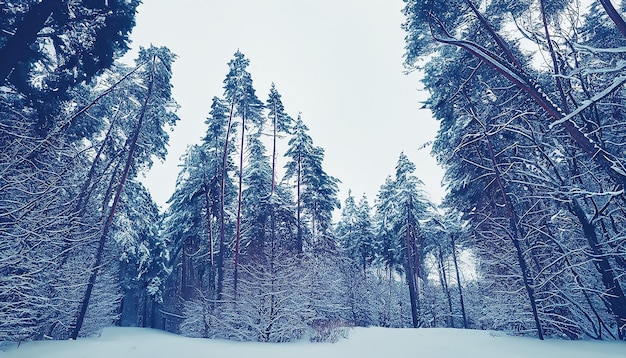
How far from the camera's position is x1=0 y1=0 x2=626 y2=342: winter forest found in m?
5.85

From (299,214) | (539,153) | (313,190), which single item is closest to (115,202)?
(299,214)

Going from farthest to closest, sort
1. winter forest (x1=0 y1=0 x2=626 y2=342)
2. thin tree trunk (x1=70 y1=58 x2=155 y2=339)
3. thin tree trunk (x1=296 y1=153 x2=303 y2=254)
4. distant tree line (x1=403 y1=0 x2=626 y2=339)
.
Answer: thin tree trunk (x1=296 y1=153 x2=303 y2=254), thin tree trunk (x1=70 y1=58 x2=155 y2=339), winter forest (x1=0 y1=0 x2=626 y2=342), distant tree line (x1=403 y1=0 x2=626 y2=339)

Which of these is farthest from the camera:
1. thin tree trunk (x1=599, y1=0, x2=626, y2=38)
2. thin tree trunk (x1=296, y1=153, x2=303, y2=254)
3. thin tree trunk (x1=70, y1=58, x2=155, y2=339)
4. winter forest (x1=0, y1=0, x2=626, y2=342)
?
thin tree trunk (x1=296, y1=153, x2=303, y2=254)

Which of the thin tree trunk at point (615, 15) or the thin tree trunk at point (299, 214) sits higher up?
the thin tree trunk at point (299, 214)

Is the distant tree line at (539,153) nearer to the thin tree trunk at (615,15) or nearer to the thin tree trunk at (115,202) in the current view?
the thin tree trunk at (615,15)

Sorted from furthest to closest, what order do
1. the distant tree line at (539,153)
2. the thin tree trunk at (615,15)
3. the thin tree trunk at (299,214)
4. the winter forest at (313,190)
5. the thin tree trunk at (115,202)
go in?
the thin tree trunk at (299,214) → the thin tree trunk at (115,202) → the winter forest at (313,190) → the distant tree line at (539,153) → the thin tree trunk at (615,15)

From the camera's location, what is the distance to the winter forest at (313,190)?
5852mm

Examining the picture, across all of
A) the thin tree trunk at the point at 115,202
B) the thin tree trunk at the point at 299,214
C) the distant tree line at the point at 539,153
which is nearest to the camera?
the distant tree line at the point at 539,153

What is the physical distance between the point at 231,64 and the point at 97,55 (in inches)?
526

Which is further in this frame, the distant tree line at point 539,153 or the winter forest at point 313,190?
the winter forest at point 313,190

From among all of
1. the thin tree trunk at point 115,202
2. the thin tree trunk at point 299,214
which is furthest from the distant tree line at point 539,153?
the thin tree trunk at point 115,202

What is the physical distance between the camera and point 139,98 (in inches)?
676

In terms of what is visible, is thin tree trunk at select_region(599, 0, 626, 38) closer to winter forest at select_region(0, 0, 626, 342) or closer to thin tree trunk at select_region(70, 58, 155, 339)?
winter forest at select_region(0, 0, 626, 342)

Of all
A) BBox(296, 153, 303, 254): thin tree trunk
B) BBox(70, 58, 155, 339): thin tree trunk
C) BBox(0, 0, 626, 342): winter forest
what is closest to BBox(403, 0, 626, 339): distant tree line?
BBox(0, 0, 626, 342): winter forest
